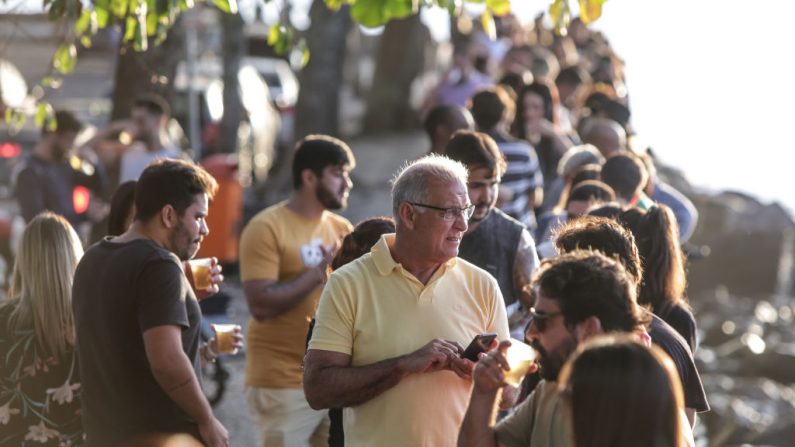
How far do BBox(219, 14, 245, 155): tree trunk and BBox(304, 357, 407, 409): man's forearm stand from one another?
1528cm

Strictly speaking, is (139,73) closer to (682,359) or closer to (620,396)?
(682,359)

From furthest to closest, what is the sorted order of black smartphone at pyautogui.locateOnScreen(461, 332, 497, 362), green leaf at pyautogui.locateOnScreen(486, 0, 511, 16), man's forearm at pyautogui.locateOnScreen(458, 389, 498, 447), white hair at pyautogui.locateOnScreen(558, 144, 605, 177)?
white hair at pyautogui.locateOnScreen(558, 144, 605, 177)
green leaf at pyautogui.locateOnScreen(486, 0, 511, 16)
black smartphone at pyautogui.locateOnScreen(461, 332, 497, 362)
man's forearm at pyautogui.locateOnScreen(458, 389, 498, 447)

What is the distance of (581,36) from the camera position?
78.6ft

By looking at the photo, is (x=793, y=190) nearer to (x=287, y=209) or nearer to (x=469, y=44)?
(x=469, y=44)

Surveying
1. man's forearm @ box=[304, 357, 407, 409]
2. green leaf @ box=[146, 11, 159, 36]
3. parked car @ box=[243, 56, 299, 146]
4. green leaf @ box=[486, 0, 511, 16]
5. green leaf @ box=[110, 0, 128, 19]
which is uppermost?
green leaf @ box=[486, 0, 511, 16]

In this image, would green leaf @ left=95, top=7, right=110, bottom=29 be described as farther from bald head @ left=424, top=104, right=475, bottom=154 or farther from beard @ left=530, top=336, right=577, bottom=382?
beard @ left=530, top=336, right=577, bottom=382

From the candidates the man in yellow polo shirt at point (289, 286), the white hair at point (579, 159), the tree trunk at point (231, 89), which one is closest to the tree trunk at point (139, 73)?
the white hair at point (579, 159)

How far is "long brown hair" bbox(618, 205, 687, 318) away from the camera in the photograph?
20.1 ft

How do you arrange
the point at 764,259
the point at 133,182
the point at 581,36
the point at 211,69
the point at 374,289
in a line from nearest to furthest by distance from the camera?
the point at 374,289 < the point at 133,182 < the point at 581,36 < the point at 764,259 < the point at 211,69

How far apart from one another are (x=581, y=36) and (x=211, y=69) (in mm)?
8061

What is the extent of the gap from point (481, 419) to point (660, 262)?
6.17 ft

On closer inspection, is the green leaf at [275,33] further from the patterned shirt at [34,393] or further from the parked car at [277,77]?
the parked car at [277,77]

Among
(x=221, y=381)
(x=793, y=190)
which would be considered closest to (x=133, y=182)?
(x=221, y=381)

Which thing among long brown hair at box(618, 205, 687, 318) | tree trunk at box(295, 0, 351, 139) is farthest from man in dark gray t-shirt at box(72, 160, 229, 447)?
tree trunk at box(295, 0, 351, 139)
